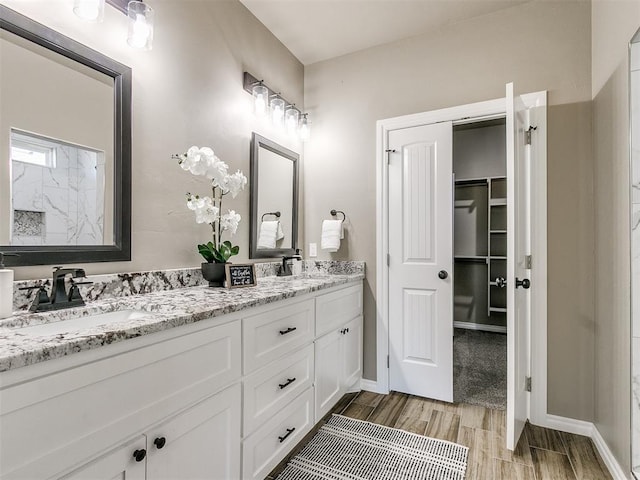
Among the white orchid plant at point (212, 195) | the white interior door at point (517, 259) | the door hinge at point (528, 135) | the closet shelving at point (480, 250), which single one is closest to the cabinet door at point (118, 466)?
the white orchid plant at point (212, 195)

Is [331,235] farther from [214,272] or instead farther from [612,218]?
[612,218]

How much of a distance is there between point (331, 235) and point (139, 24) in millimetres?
1713

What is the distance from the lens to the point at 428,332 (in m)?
2.51

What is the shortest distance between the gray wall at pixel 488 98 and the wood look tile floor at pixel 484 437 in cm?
22

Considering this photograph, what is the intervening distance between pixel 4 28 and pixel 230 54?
3.98ft

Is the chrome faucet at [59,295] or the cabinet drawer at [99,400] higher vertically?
the chrome faucet at [59,295]

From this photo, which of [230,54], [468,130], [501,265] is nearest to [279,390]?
[230,54]

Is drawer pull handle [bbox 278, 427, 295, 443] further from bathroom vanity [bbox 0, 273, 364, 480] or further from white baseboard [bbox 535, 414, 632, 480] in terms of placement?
white baseboard [bbox 535, 414, 632, 480]

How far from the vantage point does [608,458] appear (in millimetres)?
1771

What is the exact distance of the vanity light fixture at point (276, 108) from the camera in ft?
7.63

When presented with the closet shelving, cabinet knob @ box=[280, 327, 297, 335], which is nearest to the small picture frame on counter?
cabinet knob @ box=[280, 327, 297, 335]

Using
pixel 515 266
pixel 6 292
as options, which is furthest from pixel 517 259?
pixel 6 292

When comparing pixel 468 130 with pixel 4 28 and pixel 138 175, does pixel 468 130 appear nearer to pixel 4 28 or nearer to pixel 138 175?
pixel 138 175

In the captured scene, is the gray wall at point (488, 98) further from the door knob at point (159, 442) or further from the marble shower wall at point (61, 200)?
the door knob at point (159, 442)
